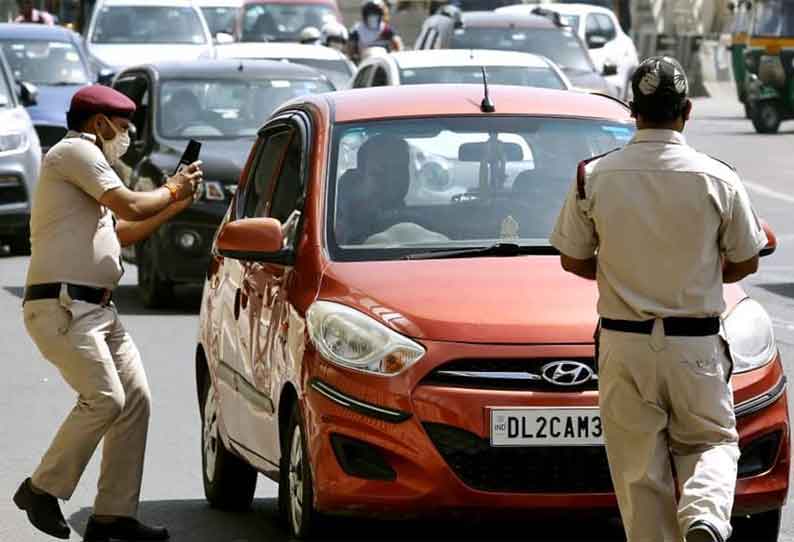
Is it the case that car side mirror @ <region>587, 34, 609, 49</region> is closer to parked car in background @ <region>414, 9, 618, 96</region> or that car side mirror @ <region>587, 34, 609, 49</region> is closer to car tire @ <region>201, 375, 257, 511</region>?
parked car in background @ <region>414, 9, 618, 96</region>

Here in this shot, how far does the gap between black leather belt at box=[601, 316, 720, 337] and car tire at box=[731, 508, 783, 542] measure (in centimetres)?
150

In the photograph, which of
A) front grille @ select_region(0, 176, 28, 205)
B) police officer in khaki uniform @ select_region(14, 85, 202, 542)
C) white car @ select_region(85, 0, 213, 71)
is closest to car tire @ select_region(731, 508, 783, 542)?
police officer in khaki uniform @ select_region(14, 85, 202, 542)

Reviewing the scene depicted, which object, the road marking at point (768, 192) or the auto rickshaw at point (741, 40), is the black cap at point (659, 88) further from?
the auto rickshaw at point (741, 40)

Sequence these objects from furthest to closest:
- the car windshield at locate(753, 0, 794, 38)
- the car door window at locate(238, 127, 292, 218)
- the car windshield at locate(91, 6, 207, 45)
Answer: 1. the car windshield at locate(753, 0, 794, 38)
2. the car windshield at locate(91, 6, 207, 45)
3. the car door window at locate(238, 127, 292, 218)

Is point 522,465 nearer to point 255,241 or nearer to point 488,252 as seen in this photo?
point 488,252

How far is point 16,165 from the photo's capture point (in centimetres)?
1986

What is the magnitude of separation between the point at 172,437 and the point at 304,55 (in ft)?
45.8

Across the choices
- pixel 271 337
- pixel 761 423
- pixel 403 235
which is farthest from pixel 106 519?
pixel 761 423

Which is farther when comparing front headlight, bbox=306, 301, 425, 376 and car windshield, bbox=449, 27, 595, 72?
car windshield, bbox=449, 27, 595, 72

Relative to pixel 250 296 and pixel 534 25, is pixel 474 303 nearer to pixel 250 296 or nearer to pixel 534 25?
pixel 250 296

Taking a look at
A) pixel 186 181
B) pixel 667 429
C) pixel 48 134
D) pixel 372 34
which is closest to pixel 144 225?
pixel 186 181

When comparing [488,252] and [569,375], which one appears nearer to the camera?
[569,375]

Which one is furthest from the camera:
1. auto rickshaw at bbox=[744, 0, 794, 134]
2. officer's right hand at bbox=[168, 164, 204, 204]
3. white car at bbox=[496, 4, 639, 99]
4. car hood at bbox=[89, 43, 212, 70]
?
auto rickshaw at bbox=[744, 0, 794, 134]

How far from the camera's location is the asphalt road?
830cm
